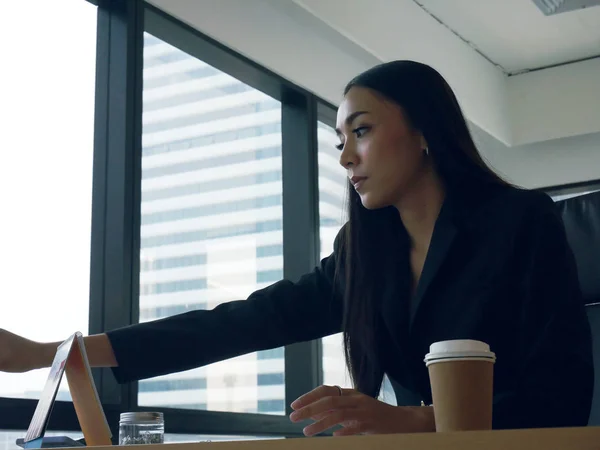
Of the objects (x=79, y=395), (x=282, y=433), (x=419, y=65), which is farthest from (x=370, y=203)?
(x=282, y=433)

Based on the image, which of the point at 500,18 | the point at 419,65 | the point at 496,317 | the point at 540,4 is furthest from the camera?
the point at 500,18

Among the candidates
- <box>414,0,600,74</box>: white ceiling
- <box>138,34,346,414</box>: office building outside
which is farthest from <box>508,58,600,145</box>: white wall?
<box>138,34,346,414</box>: office building outside

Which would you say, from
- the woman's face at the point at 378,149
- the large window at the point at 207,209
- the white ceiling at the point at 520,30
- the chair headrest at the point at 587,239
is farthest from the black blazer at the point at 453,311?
the white ceiling at the point at 520,30

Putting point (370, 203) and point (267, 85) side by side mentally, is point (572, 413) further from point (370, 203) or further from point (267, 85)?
point (267, 85)

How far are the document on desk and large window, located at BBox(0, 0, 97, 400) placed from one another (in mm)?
1043

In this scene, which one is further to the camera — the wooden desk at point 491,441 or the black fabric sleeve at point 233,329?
the black fabric sleeve at point 233,329

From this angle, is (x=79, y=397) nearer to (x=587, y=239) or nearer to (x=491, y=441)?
(x=491, y=441)

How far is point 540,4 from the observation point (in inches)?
140

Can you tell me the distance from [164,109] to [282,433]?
119 cm

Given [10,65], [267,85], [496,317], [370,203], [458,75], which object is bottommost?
[496,317]

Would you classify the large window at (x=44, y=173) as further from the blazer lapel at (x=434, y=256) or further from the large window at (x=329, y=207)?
the large window at (x=329, y=207)

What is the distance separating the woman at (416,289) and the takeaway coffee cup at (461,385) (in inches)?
9.7

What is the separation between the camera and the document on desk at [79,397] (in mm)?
999

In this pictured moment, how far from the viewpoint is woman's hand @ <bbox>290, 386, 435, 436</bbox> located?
85 centimetres
